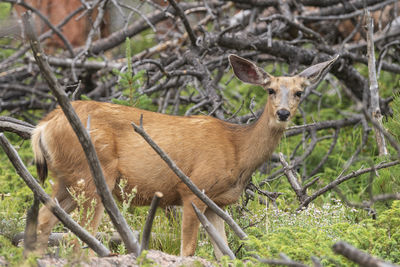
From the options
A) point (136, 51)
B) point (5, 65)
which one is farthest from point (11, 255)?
point (136, 51)

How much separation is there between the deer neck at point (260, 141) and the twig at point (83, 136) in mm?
2054

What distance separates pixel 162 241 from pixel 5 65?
4.35 metres

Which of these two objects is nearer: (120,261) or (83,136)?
(83,136)

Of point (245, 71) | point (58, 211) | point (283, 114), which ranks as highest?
point (245, 71)

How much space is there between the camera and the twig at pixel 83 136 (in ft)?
10.3

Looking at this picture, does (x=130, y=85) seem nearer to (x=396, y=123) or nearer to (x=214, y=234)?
(x=396, y=123)

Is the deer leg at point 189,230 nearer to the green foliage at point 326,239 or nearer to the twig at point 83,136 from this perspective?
the green foliage at point 326,239

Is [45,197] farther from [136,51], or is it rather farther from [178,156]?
[136,51]

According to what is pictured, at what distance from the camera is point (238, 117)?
24.0 ft

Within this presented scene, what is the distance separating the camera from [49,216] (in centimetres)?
513

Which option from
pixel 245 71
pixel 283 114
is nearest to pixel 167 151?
pixel 283 114

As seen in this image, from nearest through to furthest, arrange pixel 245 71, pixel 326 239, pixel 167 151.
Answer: pixel 326 239 → pixel 167 151 → pixel 245 71

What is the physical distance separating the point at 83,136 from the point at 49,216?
1.92 meters

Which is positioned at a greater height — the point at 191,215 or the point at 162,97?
the point at 162,97
